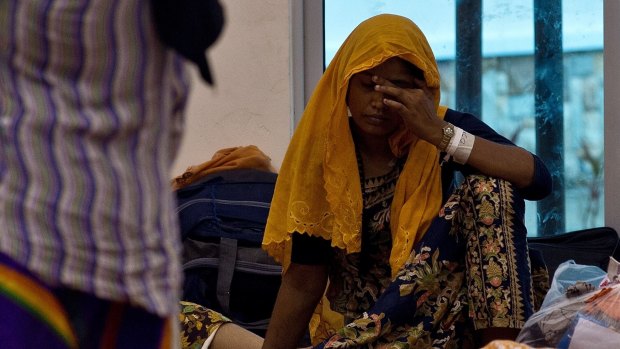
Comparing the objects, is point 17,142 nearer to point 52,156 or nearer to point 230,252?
point 52,156

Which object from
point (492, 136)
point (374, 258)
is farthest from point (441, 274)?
point (492, 136)

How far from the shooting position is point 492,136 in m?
2.29

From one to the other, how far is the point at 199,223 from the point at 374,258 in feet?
2.84

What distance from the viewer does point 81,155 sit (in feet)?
3.30

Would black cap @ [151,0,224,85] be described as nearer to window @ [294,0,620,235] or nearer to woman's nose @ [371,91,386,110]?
woman's nose @ [371,91,386,110]

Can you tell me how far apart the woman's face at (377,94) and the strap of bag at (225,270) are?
83 centimetres

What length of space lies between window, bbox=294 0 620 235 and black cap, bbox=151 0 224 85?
7.52 feet

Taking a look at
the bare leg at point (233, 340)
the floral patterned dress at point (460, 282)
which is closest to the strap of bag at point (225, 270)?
the bare leg at point (233, 340)

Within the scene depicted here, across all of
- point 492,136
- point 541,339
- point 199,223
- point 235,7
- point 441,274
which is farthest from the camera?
point 235,7

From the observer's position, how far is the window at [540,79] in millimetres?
3207

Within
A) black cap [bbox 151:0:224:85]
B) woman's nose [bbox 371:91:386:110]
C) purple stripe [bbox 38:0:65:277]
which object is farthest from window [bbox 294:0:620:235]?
purple stripe [bbox 38:0:65:277]

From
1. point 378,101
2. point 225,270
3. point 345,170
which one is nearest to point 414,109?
point 378,101

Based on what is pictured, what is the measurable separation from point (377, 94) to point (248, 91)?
133 centimetres

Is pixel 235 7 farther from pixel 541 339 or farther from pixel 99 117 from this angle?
pixel 99 117
